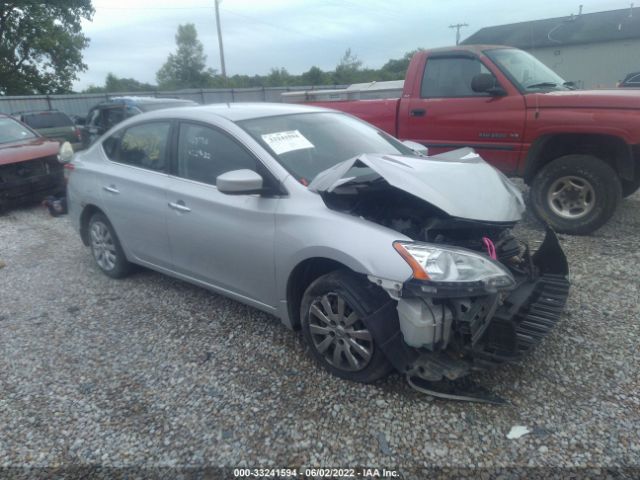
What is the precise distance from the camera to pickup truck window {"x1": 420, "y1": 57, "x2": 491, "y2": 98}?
19.5 feet

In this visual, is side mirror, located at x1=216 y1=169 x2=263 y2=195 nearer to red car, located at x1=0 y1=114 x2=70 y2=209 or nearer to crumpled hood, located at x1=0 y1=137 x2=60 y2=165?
red car, located at x1=0 y1=114 x2=70 y2=209

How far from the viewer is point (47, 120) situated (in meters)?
14.1

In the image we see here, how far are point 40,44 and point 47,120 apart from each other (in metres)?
17.6

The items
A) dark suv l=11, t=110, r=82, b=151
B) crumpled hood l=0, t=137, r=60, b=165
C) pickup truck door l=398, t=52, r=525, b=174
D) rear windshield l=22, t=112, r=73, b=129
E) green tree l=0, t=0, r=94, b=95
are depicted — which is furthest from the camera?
green tree l=0, t=0, r=94, b=95

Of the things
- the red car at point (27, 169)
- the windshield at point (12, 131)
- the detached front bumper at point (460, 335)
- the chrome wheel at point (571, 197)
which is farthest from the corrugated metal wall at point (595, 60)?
the detached front bumper at point (460, 335)

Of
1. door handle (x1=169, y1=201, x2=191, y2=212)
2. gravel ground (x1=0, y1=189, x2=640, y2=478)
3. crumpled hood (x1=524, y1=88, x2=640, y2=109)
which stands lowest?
gravel ground (x1=0, y1=189, x2=640, y2=478)

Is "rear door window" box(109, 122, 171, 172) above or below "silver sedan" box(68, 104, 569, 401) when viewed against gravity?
above

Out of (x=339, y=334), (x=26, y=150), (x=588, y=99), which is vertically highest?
(x=588, y=99)

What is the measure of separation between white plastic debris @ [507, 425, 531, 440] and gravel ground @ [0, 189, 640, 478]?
0.02m

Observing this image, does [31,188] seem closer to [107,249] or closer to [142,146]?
[107,249]

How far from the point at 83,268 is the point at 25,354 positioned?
1.87 m

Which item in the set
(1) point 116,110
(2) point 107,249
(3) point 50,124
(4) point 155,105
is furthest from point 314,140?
(3) point 50,124

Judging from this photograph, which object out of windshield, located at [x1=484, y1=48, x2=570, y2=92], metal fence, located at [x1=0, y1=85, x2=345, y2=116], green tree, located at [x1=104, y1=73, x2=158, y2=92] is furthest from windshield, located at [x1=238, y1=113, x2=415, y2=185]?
green tree, located at [x1=104, y1=73, x2=158, y2=92]

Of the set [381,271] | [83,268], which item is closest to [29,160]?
[83,268]
